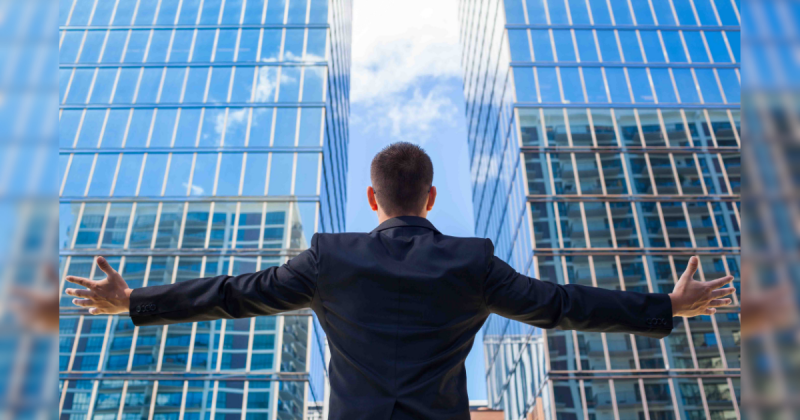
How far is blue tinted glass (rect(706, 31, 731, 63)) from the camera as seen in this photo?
87.9 ft

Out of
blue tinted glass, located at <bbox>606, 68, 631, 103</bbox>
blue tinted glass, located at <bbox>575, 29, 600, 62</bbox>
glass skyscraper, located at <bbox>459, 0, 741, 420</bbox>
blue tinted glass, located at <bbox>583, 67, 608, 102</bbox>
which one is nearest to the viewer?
glass skyscraper, located at <bbox>459, 0, 741, 420</bbox>

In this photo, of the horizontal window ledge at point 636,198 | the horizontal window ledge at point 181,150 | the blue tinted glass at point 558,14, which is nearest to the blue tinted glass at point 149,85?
the horizontal window ledge at point 181,150

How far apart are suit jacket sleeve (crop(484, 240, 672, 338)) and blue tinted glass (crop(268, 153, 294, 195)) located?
823 inches

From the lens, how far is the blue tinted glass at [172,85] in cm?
2492

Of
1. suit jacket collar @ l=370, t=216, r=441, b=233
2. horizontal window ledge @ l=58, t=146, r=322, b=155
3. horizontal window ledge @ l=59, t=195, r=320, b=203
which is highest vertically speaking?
horizontal window ledge @ l=58, t=146, r=322, b=155

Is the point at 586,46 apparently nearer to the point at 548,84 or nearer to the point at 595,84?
the point at 595,84

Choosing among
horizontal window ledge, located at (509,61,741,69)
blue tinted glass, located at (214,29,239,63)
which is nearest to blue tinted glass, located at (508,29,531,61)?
horizontal window ledge, located at (509,61,741,69)

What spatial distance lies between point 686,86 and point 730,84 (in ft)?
7.04

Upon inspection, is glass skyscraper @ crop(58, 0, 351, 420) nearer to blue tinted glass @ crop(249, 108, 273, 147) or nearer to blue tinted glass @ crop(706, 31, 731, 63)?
blue tinted glass @ crop(249, 108, 273, 147)

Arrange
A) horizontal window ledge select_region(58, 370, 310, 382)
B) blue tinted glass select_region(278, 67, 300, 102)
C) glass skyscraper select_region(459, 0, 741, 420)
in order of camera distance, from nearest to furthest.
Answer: horizontal window ledge select_region(58, 370, 310, 382) → glass skyscraper select_region(459, 0, 741, 420) → blue tinted glass select_region(278, 67, 300, 102)

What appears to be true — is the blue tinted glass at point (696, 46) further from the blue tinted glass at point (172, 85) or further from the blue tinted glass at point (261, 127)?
the blue tinted glass at point (172, 85)

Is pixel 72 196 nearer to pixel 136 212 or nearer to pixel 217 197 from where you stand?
pixel 136 212

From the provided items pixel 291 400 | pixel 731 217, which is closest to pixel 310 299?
pixel 291 400

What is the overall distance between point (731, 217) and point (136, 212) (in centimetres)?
2489
